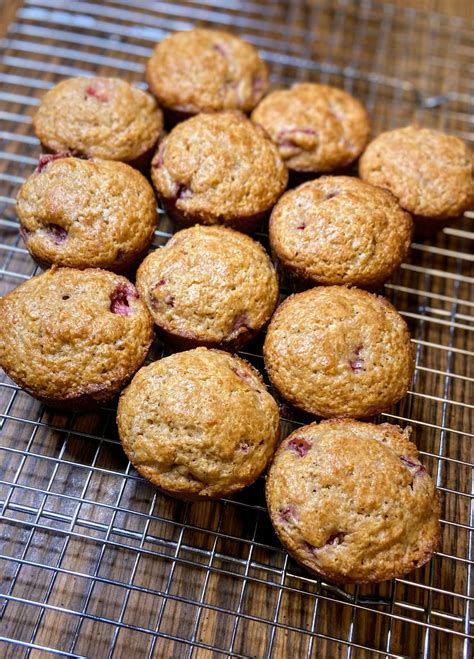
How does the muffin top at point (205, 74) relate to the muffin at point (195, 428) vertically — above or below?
above

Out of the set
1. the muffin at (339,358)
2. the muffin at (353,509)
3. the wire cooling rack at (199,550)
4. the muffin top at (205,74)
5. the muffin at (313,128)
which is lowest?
the wire cooling rack at (199,550)

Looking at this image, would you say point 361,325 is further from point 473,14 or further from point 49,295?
point 473,14

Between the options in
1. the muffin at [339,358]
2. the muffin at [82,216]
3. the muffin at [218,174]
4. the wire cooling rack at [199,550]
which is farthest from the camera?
the muffin at [218,174]

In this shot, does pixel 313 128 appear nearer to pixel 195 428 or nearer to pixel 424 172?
pixel 424 172

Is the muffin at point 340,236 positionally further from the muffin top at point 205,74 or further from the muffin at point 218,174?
the muffin top at point 205,74

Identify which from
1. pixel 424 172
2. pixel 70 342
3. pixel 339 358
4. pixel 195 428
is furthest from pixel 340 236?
pixel 70 342

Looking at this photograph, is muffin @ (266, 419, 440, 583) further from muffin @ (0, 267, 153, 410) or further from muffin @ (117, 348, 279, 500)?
muffin @ (0, 267, 153, 410)

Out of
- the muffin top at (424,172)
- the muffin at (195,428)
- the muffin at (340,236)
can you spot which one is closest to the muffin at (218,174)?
the muffin at (340,236)

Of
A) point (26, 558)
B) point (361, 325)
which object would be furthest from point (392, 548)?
point (26, 558)
